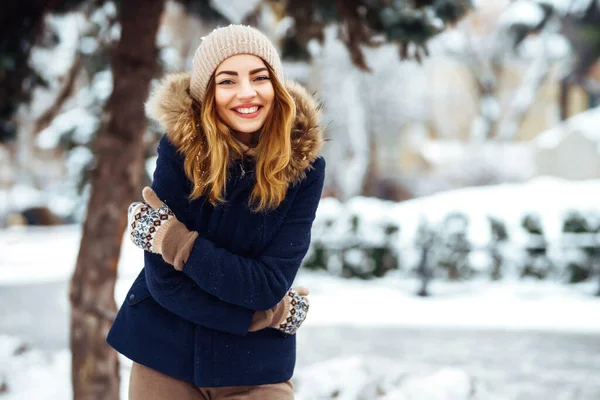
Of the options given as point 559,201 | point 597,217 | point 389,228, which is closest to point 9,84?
point 389,228

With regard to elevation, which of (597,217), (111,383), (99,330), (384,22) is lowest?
(111,383)

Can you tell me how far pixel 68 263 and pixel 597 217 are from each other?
1073 cm

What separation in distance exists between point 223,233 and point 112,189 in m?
2.48

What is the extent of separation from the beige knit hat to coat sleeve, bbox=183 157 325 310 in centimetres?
41

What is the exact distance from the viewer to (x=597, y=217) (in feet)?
35.2

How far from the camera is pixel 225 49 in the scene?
201 centimetres

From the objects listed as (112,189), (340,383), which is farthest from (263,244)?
(340,383)

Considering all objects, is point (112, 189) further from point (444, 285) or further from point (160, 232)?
point (444, 285)

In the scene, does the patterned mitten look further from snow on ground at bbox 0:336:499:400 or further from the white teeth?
snow on ground at bbox 0:336:499:400

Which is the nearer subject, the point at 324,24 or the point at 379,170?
the point at 324,24

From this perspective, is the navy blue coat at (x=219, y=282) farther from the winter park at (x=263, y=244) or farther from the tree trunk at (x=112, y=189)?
the tree trunk at (x=112, y=189)

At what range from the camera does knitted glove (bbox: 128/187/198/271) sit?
73.5 inches

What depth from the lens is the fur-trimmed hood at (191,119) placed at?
78.7 inches

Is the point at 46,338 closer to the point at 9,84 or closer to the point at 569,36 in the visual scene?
the point at 9,84
